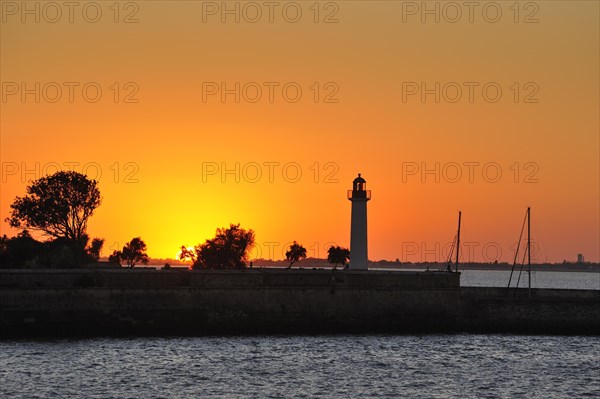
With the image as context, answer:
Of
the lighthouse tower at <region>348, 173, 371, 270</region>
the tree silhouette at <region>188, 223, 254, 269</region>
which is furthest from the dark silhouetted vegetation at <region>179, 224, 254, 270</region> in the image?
the lighthouse tower at <region>348, 173, 371, 270</region>

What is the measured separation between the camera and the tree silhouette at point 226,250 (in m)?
101

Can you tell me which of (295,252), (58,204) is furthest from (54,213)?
(295,252)

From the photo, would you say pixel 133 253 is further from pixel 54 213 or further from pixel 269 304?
pixel 269 304

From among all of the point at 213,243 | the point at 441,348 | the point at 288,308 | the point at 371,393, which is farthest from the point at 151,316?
the point at 213,243

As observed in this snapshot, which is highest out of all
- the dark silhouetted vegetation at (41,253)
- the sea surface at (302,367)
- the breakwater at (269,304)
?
the dark silhouetted vegetation at (41,253)

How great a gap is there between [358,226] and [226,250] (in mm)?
28623

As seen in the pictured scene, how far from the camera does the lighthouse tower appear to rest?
251ft

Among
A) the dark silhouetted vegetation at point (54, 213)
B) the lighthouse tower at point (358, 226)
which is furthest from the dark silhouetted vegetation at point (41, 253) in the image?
the lighthouse tower at point (358, 226)

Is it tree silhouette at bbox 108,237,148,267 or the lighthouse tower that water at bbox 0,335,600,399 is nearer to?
the lighthouse tower

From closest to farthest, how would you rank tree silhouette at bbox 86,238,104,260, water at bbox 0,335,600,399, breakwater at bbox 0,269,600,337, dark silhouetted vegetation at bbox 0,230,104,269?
1. water at bbox 0,335,600,399
2. breakwater at bbox 0,269,600,337
3. dark silhouetted vegetation at bbox 0,230,104,269
4. tree silhouette at bbox 86,238,104,260

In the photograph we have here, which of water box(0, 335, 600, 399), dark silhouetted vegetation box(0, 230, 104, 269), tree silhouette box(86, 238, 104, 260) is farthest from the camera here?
tree silhouette box(86, 238, 104, 260)

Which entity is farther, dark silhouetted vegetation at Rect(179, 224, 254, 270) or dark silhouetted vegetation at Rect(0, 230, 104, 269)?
dark silhouetted vegetation at Rect(179, 224, 254, 270)

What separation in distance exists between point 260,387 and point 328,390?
3004 millimetres

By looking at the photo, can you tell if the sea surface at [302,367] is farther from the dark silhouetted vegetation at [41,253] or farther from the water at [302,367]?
the dark silhouetted vegetation at [41,253]
